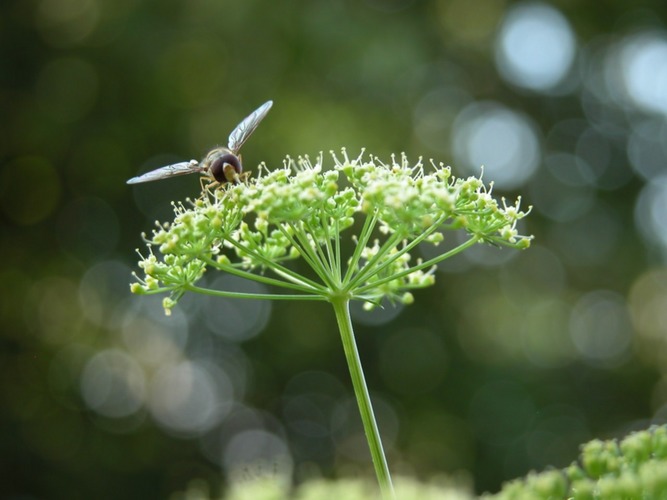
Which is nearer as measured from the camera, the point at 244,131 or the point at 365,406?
the point at 365,406

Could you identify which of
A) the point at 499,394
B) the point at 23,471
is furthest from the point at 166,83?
the point at 499,394

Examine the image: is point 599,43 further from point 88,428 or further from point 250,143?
point 88,428

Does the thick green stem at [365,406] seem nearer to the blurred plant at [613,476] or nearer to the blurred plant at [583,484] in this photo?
the blurred plant at [583,484]

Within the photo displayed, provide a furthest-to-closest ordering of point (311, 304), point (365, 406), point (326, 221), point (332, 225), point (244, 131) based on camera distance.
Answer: point (311, 304)
point (244, 131)
point (332, 225)
point (326, 221)
point (365, 406)

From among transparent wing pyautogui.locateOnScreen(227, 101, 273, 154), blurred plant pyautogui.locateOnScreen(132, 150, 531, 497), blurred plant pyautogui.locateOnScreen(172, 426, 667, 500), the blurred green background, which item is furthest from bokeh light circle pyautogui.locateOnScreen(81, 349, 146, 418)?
blurred plant pyautogui.locateOnScreen(172, 426, 667, 500)

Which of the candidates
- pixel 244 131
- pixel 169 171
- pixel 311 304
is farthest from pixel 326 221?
pixel 311 304

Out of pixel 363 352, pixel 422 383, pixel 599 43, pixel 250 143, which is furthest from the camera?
pixel 599 43

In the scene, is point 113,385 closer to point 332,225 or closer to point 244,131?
point 244,131
